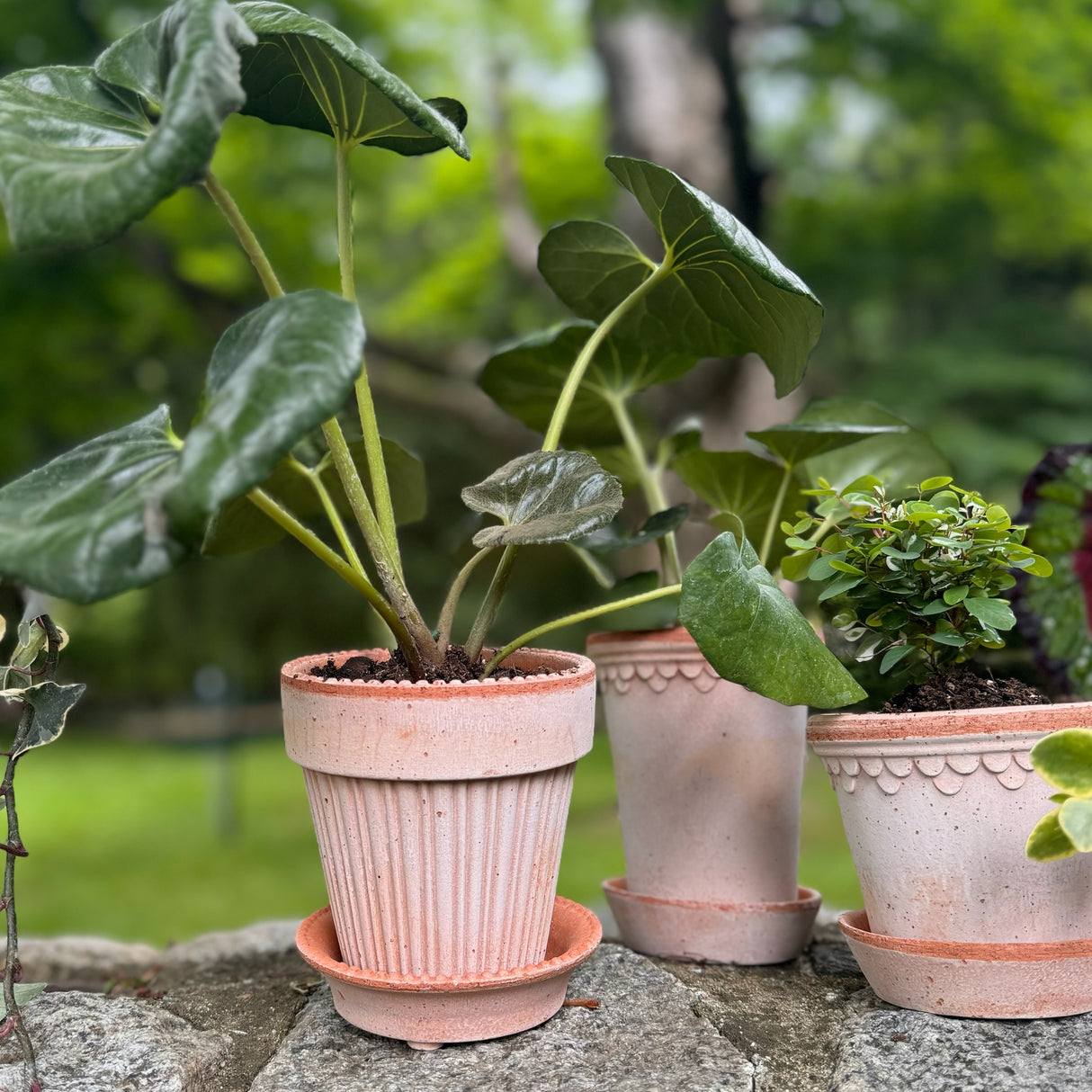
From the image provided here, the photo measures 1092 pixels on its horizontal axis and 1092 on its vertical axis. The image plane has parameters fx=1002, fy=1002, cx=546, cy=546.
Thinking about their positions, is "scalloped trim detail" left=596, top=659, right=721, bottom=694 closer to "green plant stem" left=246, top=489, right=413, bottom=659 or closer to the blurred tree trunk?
"green plant stem" left=246, top=489, right=413, bottom=659

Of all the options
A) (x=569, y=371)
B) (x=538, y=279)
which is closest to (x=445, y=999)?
(x=569, y=371)

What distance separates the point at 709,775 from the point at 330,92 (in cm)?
78

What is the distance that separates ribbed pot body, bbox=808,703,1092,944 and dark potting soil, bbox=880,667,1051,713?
5cm

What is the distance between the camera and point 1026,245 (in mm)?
4648

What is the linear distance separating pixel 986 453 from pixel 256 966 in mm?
3748

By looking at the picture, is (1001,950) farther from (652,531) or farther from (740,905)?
(652,531)

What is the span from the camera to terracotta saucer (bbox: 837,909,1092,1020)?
851 millimetres

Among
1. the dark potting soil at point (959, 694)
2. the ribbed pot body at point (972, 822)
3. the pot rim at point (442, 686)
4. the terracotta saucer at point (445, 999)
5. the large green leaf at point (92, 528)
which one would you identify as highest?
the large green leaf at point (92, 528)

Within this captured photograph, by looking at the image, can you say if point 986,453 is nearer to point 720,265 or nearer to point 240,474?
point 720,265

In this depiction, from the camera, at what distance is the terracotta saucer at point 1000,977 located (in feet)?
2.79

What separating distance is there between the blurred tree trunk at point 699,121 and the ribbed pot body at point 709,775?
1941mm

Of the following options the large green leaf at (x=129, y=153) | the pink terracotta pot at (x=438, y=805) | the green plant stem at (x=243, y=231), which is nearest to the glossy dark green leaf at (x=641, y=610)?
the pink terracotta pot at (x=438, y=805)

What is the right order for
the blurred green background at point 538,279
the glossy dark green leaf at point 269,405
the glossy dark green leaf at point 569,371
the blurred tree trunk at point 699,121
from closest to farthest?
the glossy dark green leaf at point 269,405, the glossy dark green leaf at point 569,371, the blurred tree trunk at point 699,121, the blurred green background at point 538,279

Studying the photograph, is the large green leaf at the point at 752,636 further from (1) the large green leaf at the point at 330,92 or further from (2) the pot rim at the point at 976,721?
(1) the large green leaf at the point at 330,92
